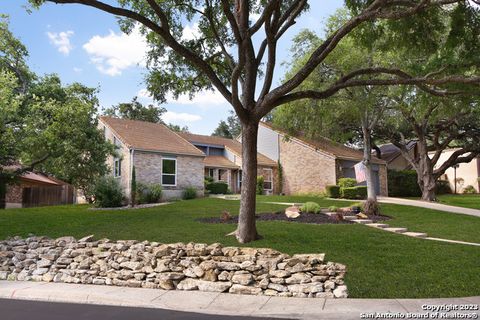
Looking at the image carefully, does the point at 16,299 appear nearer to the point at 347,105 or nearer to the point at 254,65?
the point at 254,65

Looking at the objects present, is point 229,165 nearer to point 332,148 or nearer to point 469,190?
point 332,148

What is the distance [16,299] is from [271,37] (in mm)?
9050

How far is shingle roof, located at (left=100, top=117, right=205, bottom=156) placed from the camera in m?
26.9

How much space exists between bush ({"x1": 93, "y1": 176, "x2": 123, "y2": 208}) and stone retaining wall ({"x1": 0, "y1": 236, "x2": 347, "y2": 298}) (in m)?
12.5

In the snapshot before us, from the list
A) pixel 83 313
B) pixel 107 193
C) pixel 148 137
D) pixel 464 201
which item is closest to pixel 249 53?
pixel 83 313

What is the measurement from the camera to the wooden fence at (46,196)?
31891 millimetres

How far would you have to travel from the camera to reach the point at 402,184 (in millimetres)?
37719

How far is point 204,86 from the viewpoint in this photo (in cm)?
1509

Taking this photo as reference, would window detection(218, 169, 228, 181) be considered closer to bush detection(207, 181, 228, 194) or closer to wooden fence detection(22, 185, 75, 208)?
bush detection(207, 181, 228, 194)

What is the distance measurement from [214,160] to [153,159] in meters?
9.10

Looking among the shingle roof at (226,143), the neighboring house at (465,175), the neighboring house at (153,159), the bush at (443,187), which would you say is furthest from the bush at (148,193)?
the neighboring house at (465,175)

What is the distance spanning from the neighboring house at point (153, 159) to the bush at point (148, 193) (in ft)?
2.19

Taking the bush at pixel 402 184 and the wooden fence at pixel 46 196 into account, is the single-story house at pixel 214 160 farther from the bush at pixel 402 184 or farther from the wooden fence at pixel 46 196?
the wooden fence at pixel 46 196

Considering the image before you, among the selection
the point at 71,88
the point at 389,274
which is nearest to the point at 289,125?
the point at 71,88
